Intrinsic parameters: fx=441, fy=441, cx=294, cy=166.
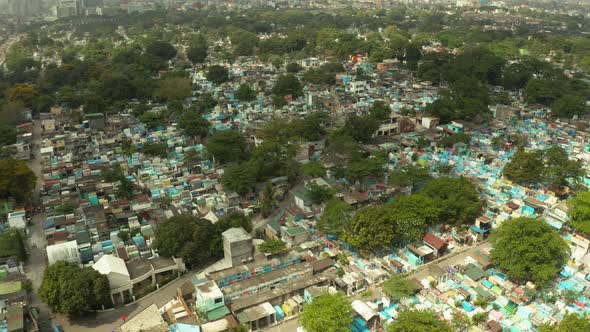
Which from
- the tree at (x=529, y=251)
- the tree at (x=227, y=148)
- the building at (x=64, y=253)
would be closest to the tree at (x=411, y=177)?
the tree at (x=529, y=251)

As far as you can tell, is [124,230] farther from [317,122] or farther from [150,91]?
[150,91]

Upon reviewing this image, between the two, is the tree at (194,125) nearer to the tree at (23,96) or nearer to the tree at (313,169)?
the tree at (313,169)

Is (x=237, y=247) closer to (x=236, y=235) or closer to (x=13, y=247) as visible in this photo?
(x=236, y=235)

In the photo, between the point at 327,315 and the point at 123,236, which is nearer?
the point at 327,315

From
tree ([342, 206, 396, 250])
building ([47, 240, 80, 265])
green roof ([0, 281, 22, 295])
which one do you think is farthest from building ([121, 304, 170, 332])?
tree ([342, 206, 396, 250])

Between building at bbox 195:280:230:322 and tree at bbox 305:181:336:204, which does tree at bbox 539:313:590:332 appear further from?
tree at bbox 305:181:336:204

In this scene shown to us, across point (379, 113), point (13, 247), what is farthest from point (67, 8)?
point (13, 247)
